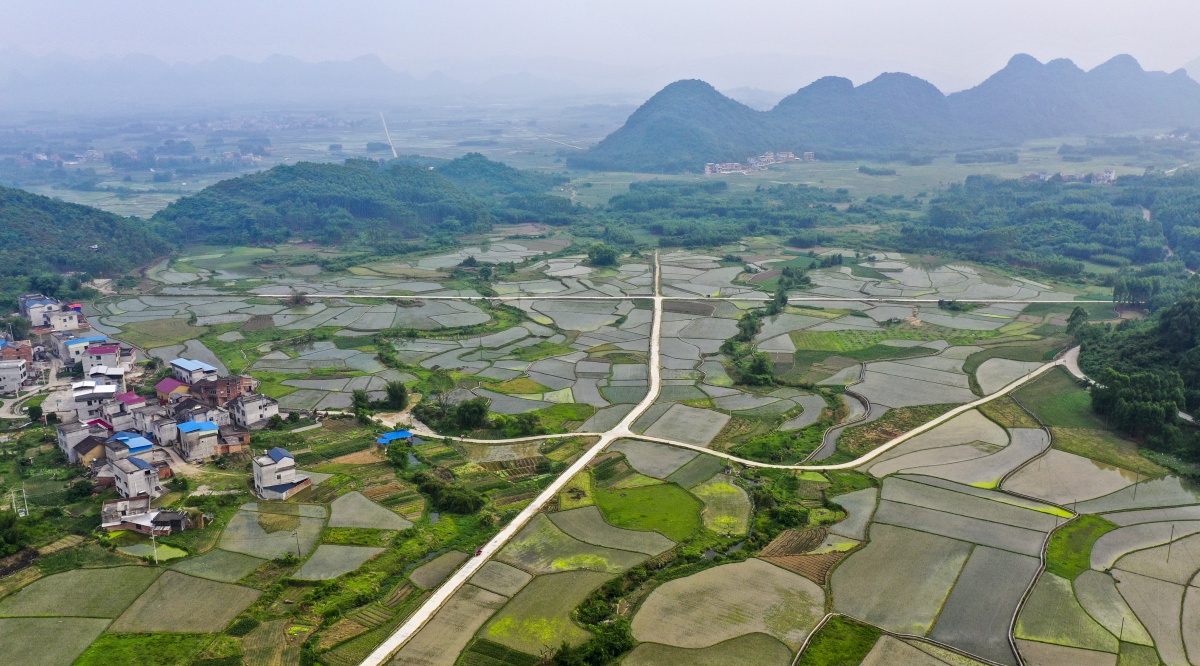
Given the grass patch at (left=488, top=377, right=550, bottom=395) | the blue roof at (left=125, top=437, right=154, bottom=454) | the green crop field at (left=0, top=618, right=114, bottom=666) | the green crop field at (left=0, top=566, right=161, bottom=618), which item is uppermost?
the blue roof at (left=125, top=437, right=154, bottom=454)

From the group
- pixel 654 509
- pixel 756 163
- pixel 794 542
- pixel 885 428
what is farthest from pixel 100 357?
pixel 756 163

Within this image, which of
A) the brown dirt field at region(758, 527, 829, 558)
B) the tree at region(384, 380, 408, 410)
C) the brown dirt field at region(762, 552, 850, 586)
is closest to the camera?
the brown dirt field at region(762, 552, 850, 586)

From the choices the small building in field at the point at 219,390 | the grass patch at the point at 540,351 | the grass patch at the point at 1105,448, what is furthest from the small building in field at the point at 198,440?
the grass patch at the point at 1105,448

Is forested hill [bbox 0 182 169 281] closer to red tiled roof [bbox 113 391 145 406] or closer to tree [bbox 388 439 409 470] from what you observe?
red tiled roof [bbox 113 391 145 406]

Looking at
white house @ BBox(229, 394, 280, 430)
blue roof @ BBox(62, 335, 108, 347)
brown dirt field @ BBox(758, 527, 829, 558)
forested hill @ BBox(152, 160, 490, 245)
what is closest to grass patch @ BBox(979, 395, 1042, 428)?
brown dirt field @ BBox(758, 527, 829, 558)

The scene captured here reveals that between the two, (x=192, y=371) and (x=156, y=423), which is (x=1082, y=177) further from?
(x=156, y=423)
